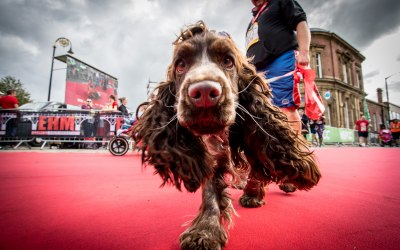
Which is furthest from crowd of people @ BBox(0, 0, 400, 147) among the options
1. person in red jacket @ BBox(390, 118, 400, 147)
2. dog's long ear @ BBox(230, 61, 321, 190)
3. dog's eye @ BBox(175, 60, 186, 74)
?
person in red jacket @ BBox(390, 118, 400, 147)

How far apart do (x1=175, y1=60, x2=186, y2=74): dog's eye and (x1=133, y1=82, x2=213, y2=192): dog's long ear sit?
20 cm

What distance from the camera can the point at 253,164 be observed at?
1821 millimetres

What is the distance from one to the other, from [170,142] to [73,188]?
2057 mm

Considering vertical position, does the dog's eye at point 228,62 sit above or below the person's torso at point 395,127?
below

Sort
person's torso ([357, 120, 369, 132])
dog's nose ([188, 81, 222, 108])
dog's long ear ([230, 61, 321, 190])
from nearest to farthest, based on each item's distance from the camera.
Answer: dog's nose ([188, 81, 222, 108]) < dog's long ear ([230, 61, 321, 190]) < person's torso ([357, 120, 369, 132])

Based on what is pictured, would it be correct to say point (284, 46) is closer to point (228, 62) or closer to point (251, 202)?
point (228, 62)

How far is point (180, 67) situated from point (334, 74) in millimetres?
35954

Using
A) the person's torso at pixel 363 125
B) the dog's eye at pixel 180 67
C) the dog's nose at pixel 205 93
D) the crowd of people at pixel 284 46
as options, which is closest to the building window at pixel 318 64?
the person's torso at pixel 363 125

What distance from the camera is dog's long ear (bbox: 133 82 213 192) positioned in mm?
1507

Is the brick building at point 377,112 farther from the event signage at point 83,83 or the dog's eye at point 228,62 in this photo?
the dog's eye at point 228,62

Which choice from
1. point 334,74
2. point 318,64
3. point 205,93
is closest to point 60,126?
point 205,93

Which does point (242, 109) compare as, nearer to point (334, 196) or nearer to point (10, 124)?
point (334, 196)

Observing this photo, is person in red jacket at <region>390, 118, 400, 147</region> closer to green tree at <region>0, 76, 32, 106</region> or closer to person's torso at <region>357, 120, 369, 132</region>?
person's torso at <region>357, 120, 369, 132</region>

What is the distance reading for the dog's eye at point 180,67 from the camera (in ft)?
5.83
